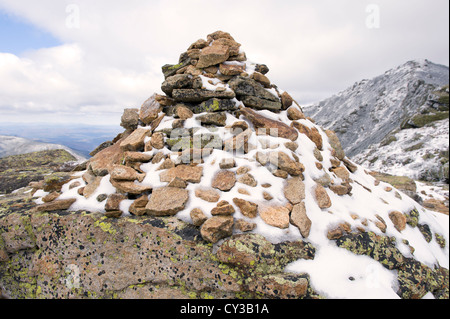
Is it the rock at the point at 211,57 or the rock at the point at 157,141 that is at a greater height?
the rock at the point at 211,57

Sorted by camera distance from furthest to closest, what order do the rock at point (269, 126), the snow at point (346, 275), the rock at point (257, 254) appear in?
the rock at point (269, 126), the rock at point (257, 254), the snow at point (346, 275)

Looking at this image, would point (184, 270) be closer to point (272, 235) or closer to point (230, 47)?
point (272, 235)

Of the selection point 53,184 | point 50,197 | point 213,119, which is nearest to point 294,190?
point 213,119

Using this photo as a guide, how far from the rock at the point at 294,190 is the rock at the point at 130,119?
739 cm

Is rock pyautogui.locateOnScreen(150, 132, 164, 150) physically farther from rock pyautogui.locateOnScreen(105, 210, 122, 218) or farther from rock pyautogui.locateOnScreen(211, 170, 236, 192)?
rock pyautogui.locateOnScreen(105, 210, 122, 218)

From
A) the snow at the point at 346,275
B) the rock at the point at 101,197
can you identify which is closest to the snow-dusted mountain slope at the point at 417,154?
the snow at the point at 346,275

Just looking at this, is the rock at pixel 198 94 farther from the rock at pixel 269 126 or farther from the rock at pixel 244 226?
the rock at pixel 244 226

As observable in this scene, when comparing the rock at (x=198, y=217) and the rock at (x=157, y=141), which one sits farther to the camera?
the rock at (x=157, y=141)

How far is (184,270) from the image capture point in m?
5.72

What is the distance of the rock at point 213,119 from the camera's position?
9023mm

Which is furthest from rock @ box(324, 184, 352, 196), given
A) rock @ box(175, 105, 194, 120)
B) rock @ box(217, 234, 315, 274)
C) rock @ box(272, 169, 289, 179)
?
rock @ box(175, 105, 194, 120)

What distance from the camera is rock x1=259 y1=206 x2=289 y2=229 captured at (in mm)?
6109

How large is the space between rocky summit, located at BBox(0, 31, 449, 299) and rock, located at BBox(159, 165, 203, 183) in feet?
0.18

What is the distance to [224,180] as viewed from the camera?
7.10 meters
